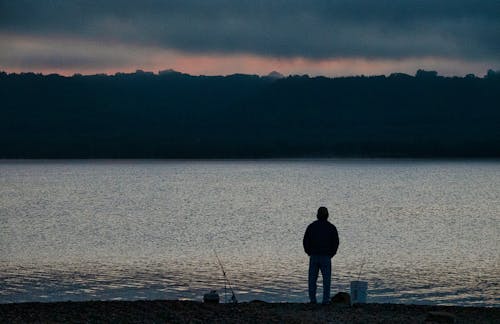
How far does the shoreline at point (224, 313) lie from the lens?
1545 cm

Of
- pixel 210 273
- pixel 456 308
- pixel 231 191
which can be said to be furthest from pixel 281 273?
pixel 231 191

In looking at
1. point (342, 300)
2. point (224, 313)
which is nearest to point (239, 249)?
point (342, 300)

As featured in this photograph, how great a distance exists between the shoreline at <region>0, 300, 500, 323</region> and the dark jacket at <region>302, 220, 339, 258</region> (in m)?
1.07

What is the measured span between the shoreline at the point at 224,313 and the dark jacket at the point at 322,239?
1073 mm

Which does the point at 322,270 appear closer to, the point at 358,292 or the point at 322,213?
the point at 358,292

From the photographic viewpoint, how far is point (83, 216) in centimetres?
6556

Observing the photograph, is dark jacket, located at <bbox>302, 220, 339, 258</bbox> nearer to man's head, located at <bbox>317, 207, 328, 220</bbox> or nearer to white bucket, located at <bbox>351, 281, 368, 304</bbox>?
man's head, located at <bbox>317, 207, 328, 220</bbox>

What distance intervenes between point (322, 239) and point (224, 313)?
8.55 feet

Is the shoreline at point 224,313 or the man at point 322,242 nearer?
the shoreline at point 224,313

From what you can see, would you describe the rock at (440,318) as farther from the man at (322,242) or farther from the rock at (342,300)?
the rock at (342,300)

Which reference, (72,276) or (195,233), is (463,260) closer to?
(72,276)

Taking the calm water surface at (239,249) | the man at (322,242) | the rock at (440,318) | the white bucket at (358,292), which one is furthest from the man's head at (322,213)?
the calm water surface at (239,249)

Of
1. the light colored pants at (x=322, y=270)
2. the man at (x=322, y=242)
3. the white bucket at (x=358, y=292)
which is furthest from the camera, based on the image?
the white bucket at (x=358, y=292)

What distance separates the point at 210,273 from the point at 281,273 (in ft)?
7.77
